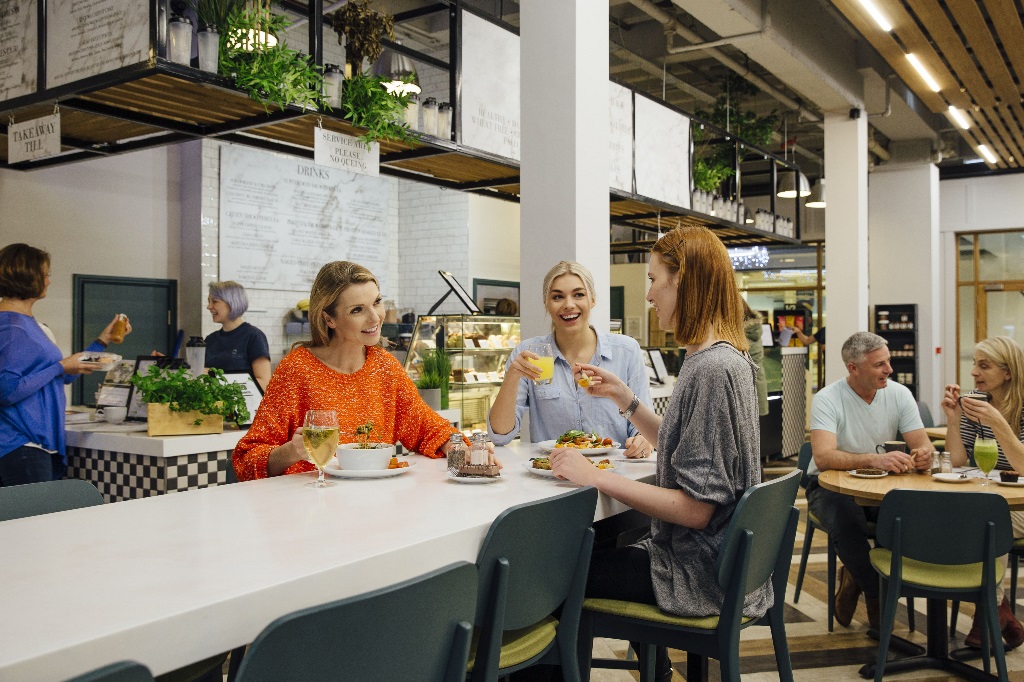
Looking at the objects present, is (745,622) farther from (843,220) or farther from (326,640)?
(843,220)

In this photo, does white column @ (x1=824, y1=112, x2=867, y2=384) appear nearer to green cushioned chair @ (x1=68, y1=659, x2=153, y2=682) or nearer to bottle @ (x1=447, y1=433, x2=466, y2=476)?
bottle @ (x1=447, y1=433, x2=466, y2=476)

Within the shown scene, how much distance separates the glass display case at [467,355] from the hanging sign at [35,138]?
2360 mm

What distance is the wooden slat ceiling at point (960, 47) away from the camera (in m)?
6.16

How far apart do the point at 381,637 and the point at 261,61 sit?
3526mm

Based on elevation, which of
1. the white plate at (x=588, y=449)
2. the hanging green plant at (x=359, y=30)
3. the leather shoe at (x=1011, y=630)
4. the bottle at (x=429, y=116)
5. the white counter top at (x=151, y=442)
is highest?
the hanging green plant at (x=359, y=30)

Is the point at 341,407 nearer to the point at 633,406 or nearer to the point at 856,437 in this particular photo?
the point at 633,406

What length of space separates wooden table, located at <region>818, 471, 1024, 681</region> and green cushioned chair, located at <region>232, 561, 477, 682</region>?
2.50 metres

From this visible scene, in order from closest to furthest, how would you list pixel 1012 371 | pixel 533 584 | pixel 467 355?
1. pixel 533 584
2. pixel 1012 371
3. pixel 467 355

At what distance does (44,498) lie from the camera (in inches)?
82.4

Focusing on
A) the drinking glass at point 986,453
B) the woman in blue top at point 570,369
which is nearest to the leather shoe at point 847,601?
the drinking glass at point 986,453

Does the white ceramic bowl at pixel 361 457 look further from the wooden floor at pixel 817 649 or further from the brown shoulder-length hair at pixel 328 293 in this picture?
the wooden floor at pixel 817 649

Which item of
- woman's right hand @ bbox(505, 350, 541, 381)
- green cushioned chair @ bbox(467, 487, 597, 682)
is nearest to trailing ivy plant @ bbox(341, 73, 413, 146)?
woman's right hand @ bbox(505, 350, 541, 381)

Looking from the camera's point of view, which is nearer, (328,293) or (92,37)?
(328,293)

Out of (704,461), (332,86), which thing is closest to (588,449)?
(704,461)
